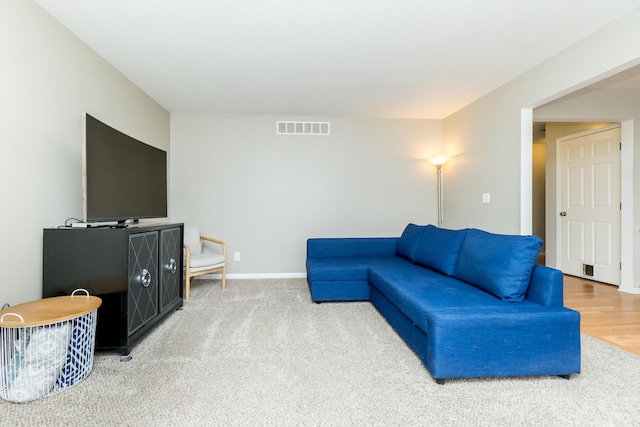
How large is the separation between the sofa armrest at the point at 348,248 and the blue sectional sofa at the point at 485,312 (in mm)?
1144

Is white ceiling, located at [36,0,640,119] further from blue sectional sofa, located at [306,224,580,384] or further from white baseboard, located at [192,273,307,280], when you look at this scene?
white baseboard, located at [192,273,307,280]

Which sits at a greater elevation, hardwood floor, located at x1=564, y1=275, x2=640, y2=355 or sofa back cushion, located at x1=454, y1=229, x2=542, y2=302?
sofa back cushion, located at x1=454, y1=229, x2=542, y2=302

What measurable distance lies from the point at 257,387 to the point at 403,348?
106cm

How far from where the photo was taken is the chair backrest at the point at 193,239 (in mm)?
4086

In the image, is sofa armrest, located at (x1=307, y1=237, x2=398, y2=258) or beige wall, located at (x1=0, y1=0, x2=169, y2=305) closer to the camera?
beige wall, located at (x1=0, y1=0, x2=169, y2=305)

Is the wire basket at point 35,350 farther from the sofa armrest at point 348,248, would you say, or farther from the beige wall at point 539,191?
the beige wall at point 539,191

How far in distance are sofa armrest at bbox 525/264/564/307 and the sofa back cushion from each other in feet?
0.19

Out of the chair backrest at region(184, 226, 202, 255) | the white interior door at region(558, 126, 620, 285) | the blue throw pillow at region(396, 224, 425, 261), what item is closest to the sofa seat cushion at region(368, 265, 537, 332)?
the blue throw pillow at region(396, 224, 425, 261)

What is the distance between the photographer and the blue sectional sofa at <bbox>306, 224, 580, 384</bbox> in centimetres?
172

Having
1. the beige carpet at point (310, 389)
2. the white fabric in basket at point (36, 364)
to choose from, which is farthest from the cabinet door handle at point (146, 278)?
the white fabric in basket at point (36, 364)

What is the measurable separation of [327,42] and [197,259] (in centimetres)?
274

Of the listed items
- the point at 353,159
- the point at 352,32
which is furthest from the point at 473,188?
the point at 352,32

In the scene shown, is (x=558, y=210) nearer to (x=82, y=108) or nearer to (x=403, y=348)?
(x=403, y=348)

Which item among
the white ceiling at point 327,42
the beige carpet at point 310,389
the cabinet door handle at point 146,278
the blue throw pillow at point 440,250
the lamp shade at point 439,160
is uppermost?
the white ceiling at point 327,42
